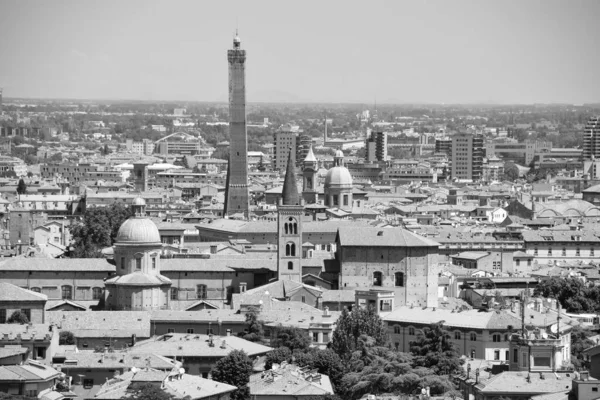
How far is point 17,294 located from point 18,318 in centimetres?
144

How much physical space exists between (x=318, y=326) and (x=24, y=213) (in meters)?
40.0

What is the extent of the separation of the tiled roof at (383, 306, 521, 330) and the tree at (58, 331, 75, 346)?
881 centimetres

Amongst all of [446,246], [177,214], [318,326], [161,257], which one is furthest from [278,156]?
[318,326]

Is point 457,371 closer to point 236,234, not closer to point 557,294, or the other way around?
point 557,294

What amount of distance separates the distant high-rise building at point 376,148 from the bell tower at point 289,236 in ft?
401

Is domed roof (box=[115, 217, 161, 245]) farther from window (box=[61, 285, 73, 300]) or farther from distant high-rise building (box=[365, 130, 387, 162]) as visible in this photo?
distant high-rise building (box=[365, 130, 387, 162])

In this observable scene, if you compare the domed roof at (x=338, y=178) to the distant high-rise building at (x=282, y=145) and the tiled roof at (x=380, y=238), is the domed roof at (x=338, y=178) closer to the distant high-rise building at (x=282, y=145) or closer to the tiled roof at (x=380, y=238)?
the tiled roof at (x=380, y=238)

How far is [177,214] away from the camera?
106 m

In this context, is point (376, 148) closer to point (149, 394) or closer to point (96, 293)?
point (96, 293)

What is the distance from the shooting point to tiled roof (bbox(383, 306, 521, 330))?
56.4 meters

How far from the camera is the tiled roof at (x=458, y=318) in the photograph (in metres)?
56.4

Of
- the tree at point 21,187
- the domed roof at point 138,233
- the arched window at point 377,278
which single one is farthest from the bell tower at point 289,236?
the tree at point 21,187

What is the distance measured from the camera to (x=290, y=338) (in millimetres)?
56719

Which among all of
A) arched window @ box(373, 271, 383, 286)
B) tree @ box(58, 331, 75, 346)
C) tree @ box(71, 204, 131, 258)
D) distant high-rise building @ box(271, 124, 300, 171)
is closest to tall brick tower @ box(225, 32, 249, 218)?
tree @ box(71, 204, 131, 258)
